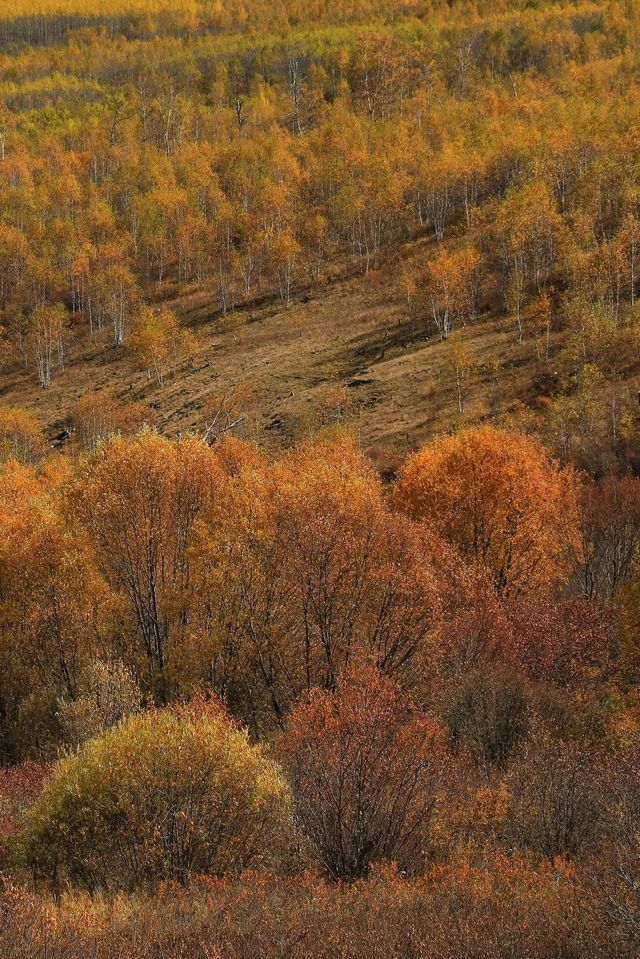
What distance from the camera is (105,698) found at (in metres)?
32.2

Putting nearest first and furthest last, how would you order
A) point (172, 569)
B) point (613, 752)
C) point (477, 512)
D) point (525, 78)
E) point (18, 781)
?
point (613, 752) < point (18, 781) < point (172, 569) < point (477, 512) < point (525, 78)

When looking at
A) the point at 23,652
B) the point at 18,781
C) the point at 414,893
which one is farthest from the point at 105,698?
the point at 414,893

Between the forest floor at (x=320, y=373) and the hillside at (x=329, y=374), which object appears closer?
the hillside at (x=329, y=374)

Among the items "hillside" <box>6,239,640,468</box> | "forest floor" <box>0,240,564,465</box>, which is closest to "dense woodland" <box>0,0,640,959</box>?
"hillside" <box>6,239,640,468</box>

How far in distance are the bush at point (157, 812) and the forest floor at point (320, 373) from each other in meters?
59.0

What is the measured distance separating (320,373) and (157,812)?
84.6m

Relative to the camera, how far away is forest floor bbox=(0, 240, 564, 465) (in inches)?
3543

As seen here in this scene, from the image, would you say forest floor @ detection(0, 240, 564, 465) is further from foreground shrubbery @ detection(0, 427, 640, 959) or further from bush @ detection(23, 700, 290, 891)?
bush @ detection(23, 700, 290, 891)

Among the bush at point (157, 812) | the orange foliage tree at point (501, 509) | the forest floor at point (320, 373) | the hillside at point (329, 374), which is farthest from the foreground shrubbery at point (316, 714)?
the forest floor at point (320, 373)

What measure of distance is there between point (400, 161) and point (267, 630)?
4968 inches

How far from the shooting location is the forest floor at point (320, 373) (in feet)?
295

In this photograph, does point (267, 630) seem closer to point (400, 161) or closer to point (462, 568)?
point (462, 568)

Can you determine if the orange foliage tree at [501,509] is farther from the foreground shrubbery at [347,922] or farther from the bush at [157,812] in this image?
the foreground shrubbery at [347,922]

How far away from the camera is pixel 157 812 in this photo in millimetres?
22406
